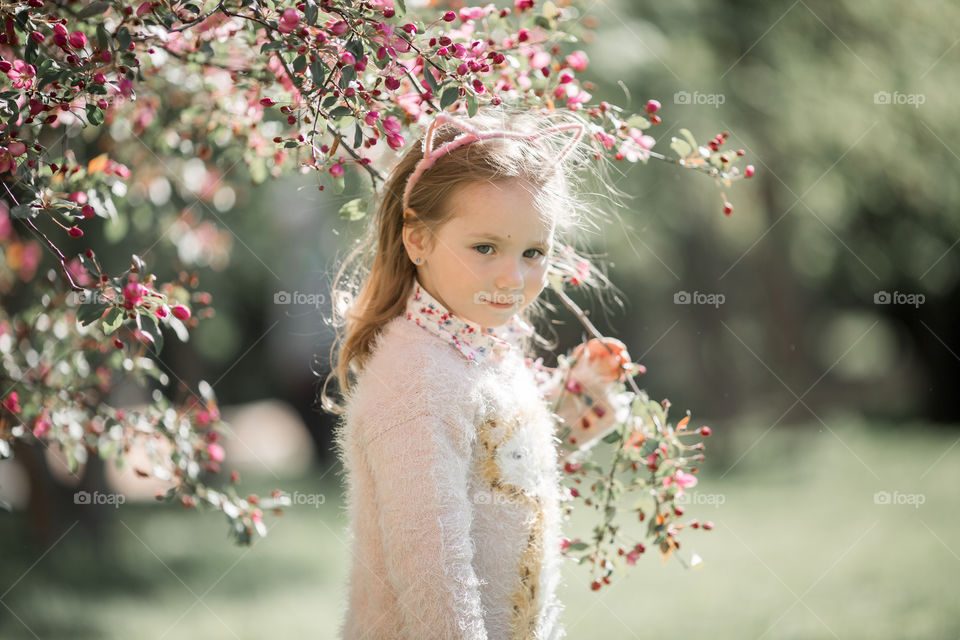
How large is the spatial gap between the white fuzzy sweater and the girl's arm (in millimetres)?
265

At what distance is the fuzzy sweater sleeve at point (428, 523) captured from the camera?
154 centimetres

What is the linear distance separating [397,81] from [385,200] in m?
0.35

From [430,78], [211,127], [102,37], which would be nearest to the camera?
[102,37]

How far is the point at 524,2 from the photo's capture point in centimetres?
203

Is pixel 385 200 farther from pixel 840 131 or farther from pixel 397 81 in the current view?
pixel 840 131

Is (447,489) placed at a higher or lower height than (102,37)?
lower

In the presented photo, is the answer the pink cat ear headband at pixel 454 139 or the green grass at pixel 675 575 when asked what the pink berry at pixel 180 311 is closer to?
the pink cat ear headband at pixel 454 139

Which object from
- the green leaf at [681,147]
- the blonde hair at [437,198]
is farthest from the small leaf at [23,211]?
the green leaf at [681,147]

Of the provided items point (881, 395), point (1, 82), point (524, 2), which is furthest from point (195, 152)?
point (881, 395)

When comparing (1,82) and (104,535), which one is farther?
(104,535)

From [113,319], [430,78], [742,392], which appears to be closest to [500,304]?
[430,78]

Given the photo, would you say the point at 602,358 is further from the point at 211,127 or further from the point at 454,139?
the point at 211,127

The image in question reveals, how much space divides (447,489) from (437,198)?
1.88ft

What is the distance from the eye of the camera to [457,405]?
5.48 feet
